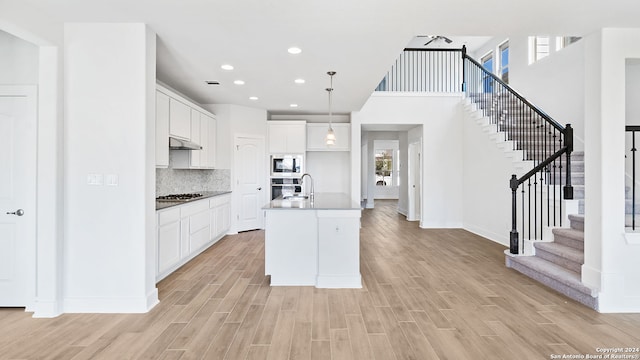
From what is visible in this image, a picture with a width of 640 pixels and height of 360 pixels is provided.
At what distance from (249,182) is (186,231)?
8.27 ft

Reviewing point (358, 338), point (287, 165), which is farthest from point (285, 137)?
point (358, 338)

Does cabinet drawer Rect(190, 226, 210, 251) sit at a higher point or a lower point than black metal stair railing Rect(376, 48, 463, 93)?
lower

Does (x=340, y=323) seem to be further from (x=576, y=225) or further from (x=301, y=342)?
(x=576, y=225)

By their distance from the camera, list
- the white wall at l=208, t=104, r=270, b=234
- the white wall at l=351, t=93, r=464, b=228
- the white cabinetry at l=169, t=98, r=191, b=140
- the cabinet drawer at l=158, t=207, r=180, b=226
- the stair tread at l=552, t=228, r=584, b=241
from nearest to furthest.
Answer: the cabinet drawer at l=158, t=207, r=180, b=226
the stair tread at l=552, t=228, r=584, b=241
the white cabinetry at l=169, t=98, r=191, b=140
the white wall at l=208, t=104, r=270, b=234
the white wall at l=351, t=93, r=464, b=228

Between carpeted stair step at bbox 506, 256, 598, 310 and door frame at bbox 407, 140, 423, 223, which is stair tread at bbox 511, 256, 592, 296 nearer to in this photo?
carpeted stair step at bbox 506, 256, 598, 310

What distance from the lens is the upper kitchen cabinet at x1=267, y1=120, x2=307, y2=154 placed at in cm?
712

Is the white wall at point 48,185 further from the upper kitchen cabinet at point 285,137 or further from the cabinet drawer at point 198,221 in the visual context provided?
the upper kitchen cabinet at point 285,137

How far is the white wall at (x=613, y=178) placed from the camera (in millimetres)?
2918

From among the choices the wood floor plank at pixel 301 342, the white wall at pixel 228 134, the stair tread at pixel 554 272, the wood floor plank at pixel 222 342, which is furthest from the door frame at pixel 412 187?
the wood floor plank at pixel 222 342

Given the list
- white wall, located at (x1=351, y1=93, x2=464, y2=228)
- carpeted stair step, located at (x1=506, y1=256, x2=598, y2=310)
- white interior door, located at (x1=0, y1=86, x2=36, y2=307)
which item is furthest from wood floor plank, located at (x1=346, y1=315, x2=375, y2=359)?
white wall, located at (x1=351, y1=93, x2=464, y2=228)

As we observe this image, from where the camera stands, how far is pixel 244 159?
6.65m

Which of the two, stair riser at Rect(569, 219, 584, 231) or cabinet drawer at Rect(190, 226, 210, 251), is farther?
cabinet drawer at Rect(190, 226, 210, 251)

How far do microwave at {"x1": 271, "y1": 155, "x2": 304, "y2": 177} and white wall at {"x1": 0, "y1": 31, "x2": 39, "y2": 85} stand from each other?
14.9 feet

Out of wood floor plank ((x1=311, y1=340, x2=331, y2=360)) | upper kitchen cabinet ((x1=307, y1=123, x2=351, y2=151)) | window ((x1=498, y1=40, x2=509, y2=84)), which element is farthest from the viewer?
window ((x1=498, y1=40, x2=509, y2=84))
